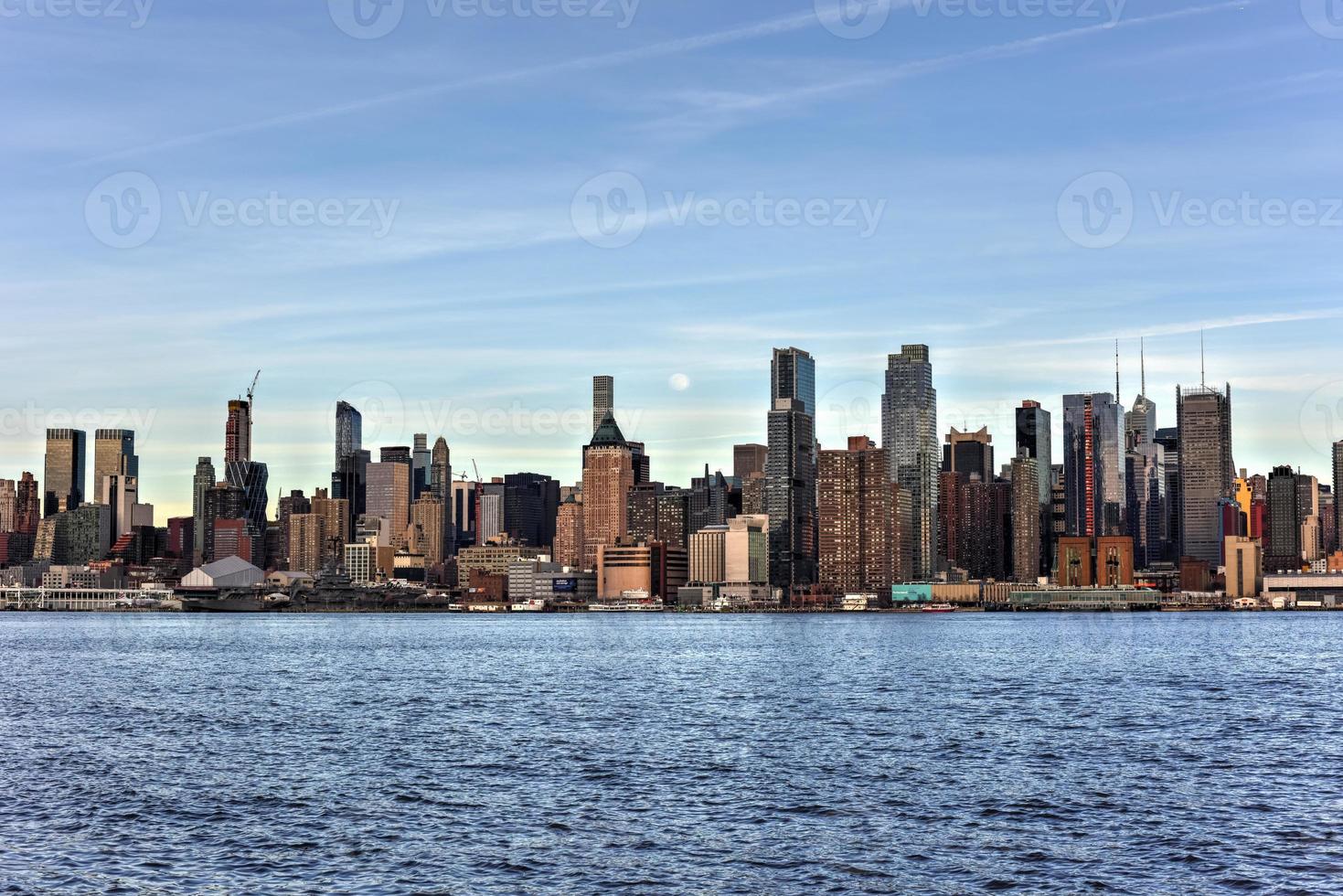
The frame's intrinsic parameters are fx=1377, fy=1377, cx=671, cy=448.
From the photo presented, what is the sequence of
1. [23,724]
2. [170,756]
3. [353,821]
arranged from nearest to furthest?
[353,821] < [170,756] < [23,724]

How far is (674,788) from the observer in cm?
5809

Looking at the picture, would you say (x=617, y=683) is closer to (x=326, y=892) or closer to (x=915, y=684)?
(x=915, y=684)

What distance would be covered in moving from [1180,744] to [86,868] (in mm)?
53605

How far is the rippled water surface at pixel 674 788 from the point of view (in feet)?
141

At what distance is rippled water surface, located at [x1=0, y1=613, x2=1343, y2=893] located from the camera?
43.1 meters

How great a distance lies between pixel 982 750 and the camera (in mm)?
69750

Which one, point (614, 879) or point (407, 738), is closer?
point (614, 879)

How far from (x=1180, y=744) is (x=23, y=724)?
2632 inches

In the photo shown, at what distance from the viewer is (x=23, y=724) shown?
83.4 m

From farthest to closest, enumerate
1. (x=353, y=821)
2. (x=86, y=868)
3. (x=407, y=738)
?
(x=407, y=738)
(x=353, y=821)
(x=86, y=868)

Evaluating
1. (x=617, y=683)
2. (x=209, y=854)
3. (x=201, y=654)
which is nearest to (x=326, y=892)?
(x=209, y=854)

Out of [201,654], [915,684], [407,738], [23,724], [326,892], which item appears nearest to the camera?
[326,892]

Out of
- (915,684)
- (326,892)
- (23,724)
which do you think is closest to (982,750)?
(326,892)

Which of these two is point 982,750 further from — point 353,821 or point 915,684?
point 915,684
